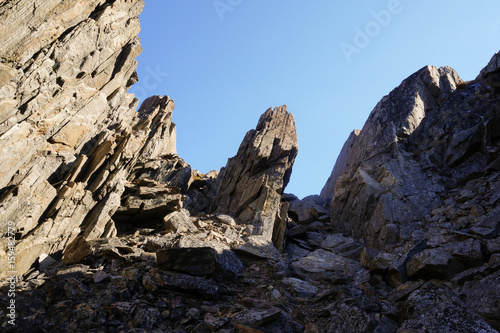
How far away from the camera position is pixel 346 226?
29719mm

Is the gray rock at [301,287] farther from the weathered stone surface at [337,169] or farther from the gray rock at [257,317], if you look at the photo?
the weathered stone surface at [337,169]

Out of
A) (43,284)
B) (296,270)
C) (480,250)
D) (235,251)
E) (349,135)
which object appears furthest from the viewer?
(349,135)

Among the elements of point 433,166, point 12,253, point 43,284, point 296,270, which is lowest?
point 43,284

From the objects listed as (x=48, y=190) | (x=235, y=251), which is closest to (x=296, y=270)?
(x=235, y=251)

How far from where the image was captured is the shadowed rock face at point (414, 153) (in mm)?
24859

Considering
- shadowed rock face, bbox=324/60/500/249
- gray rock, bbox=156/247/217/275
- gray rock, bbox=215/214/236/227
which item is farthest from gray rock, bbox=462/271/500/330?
gray rock, bbox=215/214/236/227

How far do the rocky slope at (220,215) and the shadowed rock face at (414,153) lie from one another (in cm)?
17

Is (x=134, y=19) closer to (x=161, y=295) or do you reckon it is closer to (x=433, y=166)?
(x=161, y=295)

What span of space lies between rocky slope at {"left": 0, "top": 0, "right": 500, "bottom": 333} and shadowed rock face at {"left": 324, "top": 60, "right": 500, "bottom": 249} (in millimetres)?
166

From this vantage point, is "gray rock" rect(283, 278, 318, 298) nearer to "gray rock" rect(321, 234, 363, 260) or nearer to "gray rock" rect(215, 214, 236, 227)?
"gray rock" rect(321, 234, 363, 260)

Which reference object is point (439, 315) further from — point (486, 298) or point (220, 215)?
point (220, 215)

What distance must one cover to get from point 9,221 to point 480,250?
25.2 meters

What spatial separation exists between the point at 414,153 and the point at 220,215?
2186 centimetres

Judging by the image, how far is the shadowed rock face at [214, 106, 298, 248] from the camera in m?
29.3
